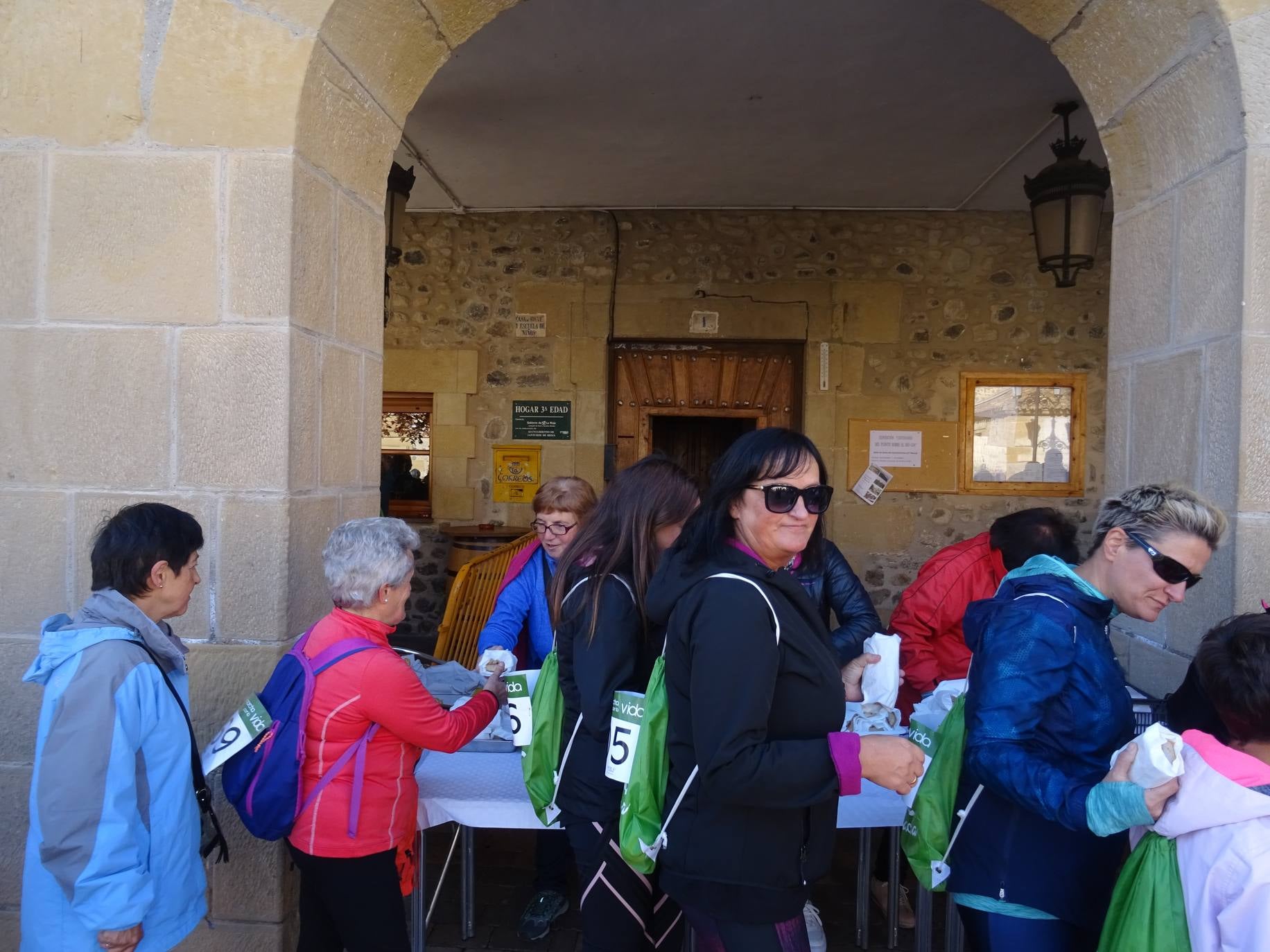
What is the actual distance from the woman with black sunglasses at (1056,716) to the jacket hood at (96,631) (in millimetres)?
1669

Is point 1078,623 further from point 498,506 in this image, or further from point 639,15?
point 498,506

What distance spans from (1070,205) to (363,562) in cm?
391

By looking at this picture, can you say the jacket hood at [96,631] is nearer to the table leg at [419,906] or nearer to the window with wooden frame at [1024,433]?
the table leg at [419,906]

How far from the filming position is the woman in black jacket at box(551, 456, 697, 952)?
191 centimetres

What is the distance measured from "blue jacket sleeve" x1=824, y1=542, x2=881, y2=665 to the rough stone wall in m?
2.77

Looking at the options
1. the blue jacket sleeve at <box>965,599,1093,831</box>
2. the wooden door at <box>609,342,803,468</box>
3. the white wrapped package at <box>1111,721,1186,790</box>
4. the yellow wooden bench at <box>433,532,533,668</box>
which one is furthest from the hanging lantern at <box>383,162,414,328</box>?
the white wrapped package at <box>1111,721,1186,790</box>

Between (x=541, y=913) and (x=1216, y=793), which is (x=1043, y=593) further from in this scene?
(x=541, y=913)

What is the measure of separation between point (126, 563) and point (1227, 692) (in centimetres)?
213

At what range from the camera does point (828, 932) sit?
3.03 m

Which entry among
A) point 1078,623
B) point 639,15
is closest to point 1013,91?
point 639,15

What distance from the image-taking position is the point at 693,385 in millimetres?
6422

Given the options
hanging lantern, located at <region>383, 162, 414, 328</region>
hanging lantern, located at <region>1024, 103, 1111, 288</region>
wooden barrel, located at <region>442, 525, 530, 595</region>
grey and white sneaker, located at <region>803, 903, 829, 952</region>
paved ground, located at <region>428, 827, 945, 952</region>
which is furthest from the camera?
wooden barrel, located at <region>442, 525, 530, 595</region>

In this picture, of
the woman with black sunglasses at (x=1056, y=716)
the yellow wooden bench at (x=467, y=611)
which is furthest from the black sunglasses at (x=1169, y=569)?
the yellow wooden bench at (x=467, y=611)

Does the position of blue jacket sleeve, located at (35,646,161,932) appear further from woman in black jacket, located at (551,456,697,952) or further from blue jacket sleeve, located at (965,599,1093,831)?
blue jacket sleeve, located at (965,599,1093,831)
